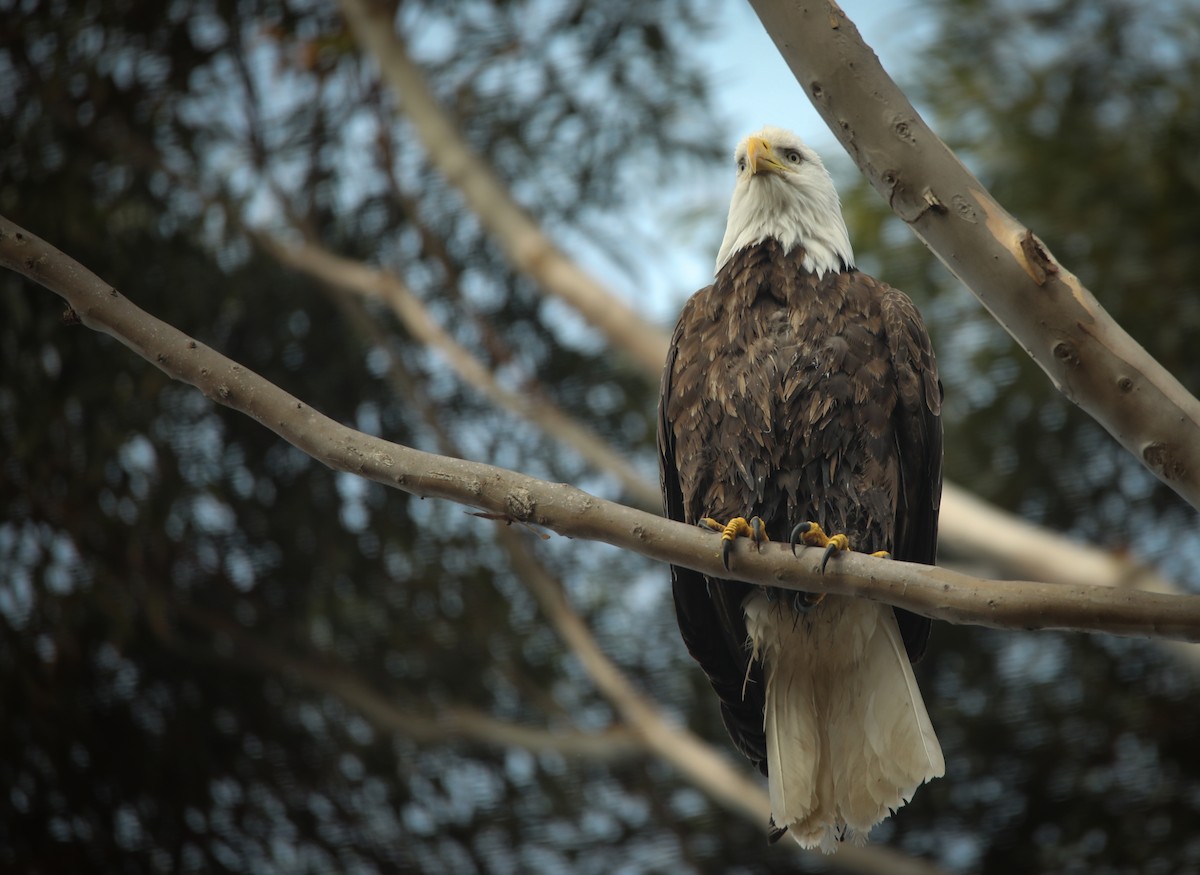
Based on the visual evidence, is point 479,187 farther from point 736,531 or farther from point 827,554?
point 827,554

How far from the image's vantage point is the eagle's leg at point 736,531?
1967 millimetres

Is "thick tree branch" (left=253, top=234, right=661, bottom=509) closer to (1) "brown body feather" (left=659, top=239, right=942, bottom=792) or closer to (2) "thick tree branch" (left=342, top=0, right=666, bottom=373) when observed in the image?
(2) "thick tree branch" (left=342, top=0, right=666, bottom=373)

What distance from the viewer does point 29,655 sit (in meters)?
5.27

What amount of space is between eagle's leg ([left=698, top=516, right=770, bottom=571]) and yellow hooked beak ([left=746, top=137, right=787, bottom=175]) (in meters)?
0.92

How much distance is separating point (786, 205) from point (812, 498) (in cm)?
76

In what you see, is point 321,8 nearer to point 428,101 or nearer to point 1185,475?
point 428,101

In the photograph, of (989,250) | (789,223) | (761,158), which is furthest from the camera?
(761,158)

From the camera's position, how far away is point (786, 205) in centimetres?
286

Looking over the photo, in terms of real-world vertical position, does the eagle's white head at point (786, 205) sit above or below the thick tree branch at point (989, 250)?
above

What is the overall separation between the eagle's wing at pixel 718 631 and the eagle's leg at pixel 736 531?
0.21 metres

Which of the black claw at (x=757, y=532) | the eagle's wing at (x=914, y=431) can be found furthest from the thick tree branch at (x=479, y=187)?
the black claw at (x=757, y=532)

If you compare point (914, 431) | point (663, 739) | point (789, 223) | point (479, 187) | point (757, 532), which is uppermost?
point (479, 187)

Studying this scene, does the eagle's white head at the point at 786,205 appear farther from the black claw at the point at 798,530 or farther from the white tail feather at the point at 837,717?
the white tail feather at the point at 837,717

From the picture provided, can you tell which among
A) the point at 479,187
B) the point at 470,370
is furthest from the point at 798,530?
the point at 479,187
